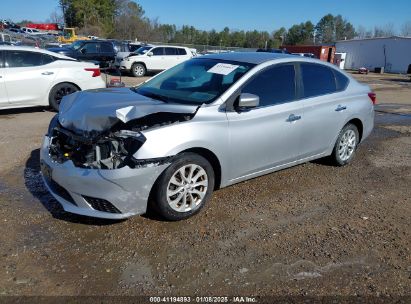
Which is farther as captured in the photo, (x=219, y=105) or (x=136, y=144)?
(x=219, y=105)

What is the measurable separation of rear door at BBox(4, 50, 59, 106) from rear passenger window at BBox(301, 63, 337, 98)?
6187mm

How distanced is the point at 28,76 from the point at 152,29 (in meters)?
74.0

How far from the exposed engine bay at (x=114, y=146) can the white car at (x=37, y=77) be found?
18.6ft

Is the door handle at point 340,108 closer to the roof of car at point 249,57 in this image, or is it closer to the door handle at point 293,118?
the door handle at point 293,118

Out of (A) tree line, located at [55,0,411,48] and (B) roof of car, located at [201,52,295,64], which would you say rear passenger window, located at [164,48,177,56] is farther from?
(A) tree line, located at [55,0,411,48]

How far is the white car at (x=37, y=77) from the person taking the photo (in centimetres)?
850

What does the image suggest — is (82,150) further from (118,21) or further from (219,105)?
(118,21)

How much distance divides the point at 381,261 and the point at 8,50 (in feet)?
27.5

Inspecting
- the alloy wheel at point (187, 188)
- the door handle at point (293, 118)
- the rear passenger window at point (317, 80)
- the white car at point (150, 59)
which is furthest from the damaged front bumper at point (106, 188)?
the white car at point (150, 59)

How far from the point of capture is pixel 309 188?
5008mm

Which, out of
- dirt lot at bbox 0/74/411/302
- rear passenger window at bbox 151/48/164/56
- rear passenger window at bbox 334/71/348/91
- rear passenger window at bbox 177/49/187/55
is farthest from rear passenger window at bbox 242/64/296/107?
rear passenger window at bbox 177/49/187/55

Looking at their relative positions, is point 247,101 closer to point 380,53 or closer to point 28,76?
point 28,76

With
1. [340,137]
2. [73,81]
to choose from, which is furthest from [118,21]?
[340,137]

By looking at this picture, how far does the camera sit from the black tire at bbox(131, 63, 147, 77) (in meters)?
20.4
